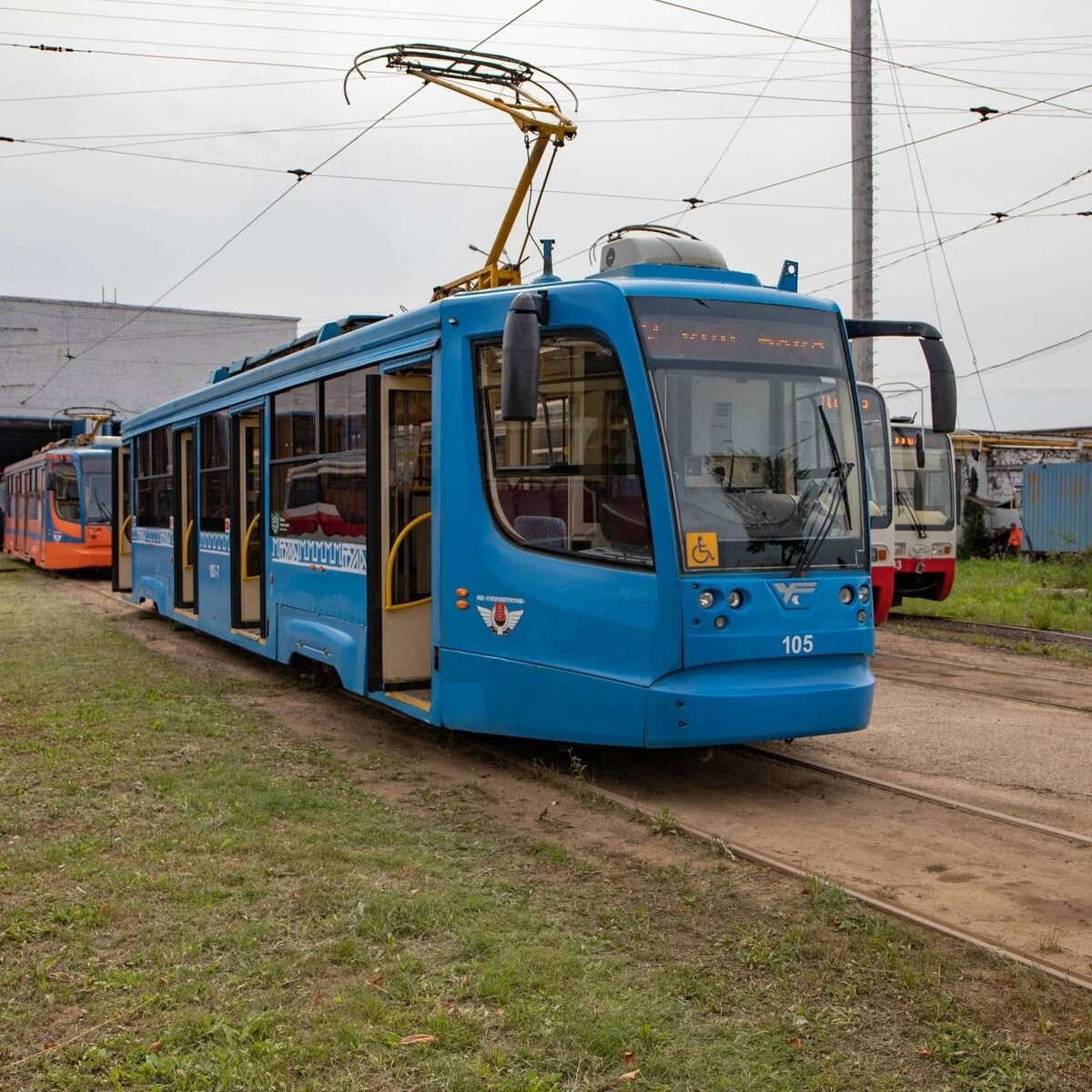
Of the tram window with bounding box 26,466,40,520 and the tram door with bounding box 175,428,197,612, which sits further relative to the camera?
the tram window with bounding box 26,466,40,520

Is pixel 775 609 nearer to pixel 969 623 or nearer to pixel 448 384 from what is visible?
pixel 448 384

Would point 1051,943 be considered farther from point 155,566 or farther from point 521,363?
point 155,566

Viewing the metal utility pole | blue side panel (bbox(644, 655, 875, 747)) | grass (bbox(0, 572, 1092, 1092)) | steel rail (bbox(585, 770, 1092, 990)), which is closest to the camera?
grass (bbox(0, 572, 1092, 1092))

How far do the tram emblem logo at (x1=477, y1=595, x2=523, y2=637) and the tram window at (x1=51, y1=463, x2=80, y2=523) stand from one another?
20835 millimetres

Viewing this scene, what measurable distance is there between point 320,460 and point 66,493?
1876 centimetres

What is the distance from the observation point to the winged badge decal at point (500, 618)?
7496mm

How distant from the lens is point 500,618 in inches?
299

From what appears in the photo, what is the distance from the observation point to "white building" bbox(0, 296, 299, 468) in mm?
47594

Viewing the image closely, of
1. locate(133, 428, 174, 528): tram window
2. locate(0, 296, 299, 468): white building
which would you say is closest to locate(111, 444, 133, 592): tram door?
locate(133, 428, 174, 528): tram window

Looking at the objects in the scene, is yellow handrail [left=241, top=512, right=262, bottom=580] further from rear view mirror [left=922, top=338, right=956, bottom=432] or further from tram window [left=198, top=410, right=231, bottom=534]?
rear view mirror [left=922, top=338, right=956, bottom=432]

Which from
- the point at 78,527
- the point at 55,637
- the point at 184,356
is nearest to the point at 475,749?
the point at 55,637

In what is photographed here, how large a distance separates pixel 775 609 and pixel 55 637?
10068mm

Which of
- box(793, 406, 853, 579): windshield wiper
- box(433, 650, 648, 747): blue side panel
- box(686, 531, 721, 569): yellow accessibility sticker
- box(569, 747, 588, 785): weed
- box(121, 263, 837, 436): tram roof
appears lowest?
box(569, 747, 588, 785): weed

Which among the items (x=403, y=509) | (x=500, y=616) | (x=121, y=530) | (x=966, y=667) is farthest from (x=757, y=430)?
(x=121, y=530)
